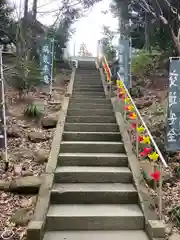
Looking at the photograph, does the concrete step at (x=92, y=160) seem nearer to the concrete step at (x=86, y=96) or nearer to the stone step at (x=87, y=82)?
the concrete step at (x=86, y=96)

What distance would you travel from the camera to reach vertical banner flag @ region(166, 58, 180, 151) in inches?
194

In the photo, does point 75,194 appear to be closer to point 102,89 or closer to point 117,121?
point 117,121

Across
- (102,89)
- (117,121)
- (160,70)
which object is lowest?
(117,121)

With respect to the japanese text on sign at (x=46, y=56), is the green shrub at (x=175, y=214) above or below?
below

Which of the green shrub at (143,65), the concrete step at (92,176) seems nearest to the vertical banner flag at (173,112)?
the concrete step at (92,176)

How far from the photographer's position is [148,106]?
8.39 meters

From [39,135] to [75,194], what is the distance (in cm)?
219

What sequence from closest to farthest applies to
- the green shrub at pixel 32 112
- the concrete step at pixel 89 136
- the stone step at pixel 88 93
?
the concrete step at pixel 89 136, the green shrub at pixel 32 112, the stone step at pixel 88 93

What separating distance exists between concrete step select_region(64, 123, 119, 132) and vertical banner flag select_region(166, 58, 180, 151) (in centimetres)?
188

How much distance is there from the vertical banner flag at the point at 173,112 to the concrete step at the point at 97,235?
5.22ft

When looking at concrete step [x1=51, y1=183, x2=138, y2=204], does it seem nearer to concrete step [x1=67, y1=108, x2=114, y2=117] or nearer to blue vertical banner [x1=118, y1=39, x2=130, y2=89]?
concrete step [x1=67, y1=108, x2=114, y2=117]

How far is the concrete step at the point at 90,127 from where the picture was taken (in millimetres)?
6680

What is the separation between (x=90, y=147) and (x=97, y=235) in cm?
211

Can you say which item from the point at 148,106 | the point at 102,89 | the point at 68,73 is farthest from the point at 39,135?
the point at 68,73
